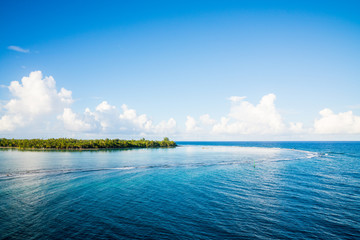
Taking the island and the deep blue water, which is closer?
the deep blue water

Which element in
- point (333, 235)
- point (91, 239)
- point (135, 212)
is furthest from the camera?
point (135, 212)

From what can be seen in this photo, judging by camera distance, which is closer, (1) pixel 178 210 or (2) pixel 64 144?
(1) pixel 178 210

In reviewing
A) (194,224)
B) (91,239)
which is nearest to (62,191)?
(91,239)

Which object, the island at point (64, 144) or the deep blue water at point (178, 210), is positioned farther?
the island at point (64, 144)

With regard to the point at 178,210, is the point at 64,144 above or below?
above

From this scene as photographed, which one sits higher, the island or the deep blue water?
the island

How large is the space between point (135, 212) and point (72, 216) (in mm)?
6327

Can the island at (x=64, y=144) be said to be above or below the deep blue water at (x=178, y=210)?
above

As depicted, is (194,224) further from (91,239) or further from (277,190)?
(277,190)

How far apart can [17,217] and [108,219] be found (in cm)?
908

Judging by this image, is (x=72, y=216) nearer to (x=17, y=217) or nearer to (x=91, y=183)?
(x=17, y=217)

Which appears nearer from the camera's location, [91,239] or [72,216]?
[91,239]

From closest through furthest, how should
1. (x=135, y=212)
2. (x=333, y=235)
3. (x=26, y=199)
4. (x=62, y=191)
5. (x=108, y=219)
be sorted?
(x=333, y=235), (x=108, y=219), (x=135, y=212), (x=26, y=199), (x=62, y=191)

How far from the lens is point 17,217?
1939 centimetres
